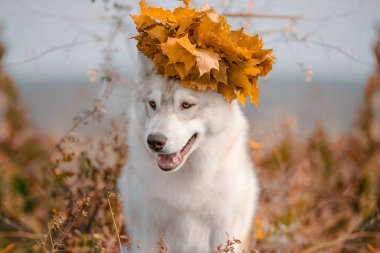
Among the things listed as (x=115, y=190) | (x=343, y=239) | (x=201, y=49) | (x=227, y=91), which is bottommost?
(x=115, y=190)

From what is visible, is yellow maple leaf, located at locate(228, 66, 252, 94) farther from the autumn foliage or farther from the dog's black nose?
the dog's black nose

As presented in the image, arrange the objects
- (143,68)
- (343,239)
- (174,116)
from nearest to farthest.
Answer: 1. (174,116)
2. (143,68)
3. (343,239)

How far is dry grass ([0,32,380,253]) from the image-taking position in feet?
12.9

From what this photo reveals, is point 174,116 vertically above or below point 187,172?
above

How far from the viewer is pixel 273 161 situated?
6.20 m

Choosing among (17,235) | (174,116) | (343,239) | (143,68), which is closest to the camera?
(174,116)

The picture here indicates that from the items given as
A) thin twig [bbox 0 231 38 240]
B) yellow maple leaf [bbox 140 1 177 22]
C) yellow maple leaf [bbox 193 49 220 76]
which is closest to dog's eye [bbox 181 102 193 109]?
yellow maple leaf [bbox 193 49 220 76]

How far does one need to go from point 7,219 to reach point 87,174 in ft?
2.91

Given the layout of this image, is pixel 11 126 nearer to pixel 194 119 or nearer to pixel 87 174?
pixel 87 174

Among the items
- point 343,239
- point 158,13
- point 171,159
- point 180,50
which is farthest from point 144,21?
point 343,239

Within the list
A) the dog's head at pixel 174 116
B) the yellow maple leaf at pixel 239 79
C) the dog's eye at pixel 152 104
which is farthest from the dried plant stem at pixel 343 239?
the dog's eye at pixel 152 104

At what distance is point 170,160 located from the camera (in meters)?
3.13

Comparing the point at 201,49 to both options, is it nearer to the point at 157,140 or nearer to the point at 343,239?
the point at 157,140

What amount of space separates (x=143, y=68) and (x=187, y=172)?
0.73 m
